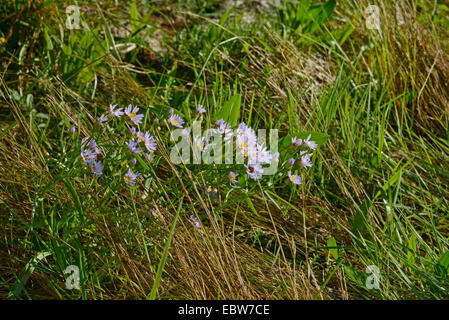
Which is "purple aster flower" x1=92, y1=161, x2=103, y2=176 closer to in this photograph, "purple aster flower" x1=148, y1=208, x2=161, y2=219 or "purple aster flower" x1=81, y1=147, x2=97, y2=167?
"purple aster flower" x1=81, y1=147, x2=97, y2=167

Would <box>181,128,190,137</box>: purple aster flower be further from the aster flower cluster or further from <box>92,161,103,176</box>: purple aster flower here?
<box>92,161,103,176</box>: purple aster flower

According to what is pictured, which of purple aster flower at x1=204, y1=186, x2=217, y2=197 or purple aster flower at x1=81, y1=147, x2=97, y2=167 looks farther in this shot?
purple aster flower at x1=204, y1=186, x2=217, y2=197

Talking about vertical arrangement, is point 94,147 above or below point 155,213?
above

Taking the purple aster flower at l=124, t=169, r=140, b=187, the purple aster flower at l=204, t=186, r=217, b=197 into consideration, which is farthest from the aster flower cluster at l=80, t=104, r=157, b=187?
the purple aster flower at l=204, t=186, r=217, b=197

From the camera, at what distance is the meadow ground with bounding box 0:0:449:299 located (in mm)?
1060

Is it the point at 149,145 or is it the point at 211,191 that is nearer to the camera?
the point at 149,145

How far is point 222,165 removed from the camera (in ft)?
3.68

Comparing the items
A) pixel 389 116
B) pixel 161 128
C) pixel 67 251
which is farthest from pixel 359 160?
pixel 67 251

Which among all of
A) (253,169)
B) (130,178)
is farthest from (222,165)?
(130,178)

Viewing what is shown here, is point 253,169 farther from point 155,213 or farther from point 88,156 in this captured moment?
point 88,156

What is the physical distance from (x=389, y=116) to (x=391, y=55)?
249mm

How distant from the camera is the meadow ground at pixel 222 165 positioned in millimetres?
→ 1060

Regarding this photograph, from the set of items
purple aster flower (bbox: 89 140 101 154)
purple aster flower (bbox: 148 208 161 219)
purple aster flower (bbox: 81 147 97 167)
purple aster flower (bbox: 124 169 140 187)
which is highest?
purple aster flower (bbox: 89 140 101 154)

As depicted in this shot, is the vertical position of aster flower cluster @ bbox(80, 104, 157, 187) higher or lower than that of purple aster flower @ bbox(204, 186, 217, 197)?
higher
